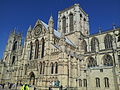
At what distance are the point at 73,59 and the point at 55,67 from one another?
555 cm

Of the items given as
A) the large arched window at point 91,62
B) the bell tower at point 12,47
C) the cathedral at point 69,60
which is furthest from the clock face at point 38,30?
the bell tower at point 12,47

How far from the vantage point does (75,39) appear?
45.5 m

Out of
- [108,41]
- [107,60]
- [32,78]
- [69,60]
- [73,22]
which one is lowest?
[32,78]

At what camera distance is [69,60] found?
30734mm

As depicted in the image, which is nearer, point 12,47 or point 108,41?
point 108,41

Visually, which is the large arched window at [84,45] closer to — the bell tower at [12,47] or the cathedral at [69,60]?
the cathedral at [69,60]

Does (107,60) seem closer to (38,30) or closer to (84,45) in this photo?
(84,45)

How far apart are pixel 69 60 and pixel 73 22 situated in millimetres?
23318

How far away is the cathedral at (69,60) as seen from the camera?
28.7 meters

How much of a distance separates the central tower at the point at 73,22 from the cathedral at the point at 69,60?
0.04 metres

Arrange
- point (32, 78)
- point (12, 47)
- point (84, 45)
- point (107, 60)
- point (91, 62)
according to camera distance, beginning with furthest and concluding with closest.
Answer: point (12, 47), point (84, 45), point (91, 62), point (32, 78), point (107, 60)

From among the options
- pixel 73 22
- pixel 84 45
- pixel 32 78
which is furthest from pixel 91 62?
pixel 73 22

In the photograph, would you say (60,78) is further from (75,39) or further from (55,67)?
(75,39)

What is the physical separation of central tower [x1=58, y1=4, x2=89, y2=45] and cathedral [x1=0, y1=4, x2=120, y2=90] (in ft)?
0.12
